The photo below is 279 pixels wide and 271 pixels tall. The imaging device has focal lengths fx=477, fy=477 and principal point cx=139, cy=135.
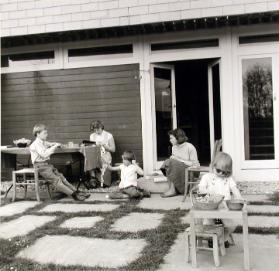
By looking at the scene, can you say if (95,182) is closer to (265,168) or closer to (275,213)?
(265,168)

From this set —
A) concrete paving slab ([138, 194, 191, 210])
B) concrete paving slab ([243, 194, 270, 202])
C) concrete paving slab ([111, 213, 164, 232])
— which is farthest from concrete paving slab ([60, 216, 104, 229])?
concrete paving slab ([243, 194, 270, 202])

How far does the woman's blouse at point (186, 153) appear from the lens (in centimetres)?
802

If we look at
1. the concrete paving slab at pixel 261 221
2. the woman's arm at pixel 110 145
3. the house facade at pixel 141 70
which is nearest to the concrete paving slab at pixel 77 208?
the concrete paving slab at pixel 261 221

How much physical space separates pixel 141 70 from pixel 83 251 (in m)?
5.44

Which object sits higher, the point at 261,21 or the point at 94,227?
the point at 261,21

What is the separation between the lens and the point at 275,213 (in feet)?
20.8

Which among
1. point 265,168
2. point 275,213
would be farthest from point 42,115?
point 275,213

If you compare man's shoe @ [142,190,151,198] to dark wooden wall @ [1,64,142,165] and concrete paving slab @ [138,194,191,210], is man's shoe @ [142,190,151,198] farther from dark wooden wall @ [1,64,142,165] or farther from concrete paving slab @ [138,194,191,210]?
dark wooden wall @ [1,64,142,165]

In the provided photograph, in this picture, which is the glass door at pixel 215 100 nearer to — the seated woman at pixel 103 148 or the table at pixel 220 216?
the seated woman at pixel 103 148

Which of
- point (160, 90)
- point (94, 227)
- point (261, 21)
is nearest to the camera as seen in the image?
point (94, 227)

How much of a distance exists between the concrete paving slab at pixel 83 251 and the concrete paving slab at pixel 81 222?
488mm

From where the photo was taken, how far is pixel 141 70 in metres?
9.66

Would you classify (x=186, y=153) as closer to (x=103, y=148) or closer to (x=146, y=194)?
(x=146, y=194)

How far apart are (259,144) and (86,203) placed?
3642 mm
